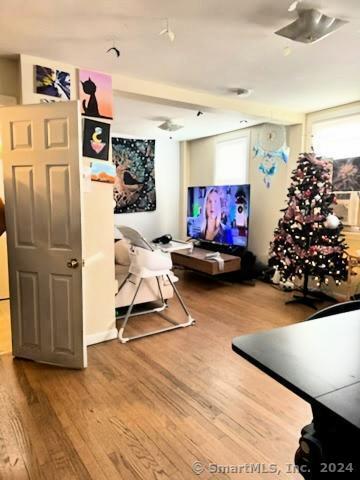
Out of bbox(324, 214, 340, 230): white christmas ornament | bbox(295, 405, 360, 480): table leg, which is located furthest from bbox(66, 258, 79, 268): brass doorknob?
bbox(324, 214, 340, 230): white christmas ornament

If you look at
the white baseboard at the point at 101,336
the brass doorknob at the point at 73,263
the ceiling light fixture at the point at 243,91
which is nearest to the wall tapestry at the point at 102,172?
the brass doorknob at the point at 73,263

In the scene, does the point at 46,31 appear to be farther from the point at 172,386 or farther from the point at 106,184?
the point at 172,386

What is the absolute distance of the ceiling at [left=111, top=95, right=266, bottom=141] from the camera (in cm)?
444

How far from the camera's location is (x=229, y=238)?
5.65 metres

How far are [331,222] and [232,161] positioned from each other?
2528mm

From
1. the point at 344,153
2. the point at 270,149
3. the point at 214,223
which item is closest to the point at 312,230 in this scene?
the point at 344,153

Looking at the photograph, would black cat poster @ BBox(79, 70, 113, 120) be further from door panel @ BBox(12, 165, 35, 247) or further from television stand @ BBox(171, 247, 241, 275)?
television stand @ BBox(171, 247, 241, 275)

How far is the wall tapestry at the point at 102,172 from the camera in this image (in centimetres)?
313

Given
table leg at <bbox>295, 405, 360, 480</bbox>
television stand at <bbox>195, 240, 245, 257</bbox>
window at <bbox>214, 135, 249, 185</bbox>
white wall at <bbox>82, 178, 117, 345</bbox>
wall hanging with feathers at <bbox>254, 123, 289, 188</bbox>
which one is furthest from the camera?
window at <bbox>214, 135, 249, 185</bbox>

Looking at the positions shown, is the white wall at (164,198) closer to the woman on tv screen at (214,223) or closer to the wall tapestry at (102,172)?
the woman on tv screen at (214,223)

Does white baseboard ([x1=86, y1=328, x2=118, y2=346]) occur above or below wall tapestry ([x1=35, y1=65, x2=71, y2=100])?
below

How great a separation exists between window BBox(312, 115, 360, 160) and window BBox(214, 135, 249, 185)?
1.33 m

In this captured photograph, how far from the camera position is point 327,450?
3.48 feet

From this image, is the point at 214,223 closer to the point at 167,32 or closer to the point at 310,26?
the point at 167,32
